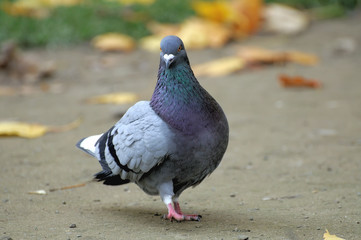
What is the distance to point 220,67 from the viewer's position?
8117 millimetres

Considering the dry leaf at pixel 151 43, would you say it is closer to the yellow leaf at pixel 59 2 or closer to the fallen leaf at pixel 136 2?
the fallen leaf at pixel 136 2

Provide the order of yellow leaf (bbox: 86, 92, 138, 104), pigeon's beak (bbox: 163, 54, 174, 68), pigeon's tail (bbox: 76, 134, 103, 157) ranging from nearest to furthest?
pigeon's beak (bbox: 163, 54, 174, 68) → pigeon's tail (bbox: 76, 134, 103, 157) → yellow leaf (bbox: 86, 92, 138, 104)

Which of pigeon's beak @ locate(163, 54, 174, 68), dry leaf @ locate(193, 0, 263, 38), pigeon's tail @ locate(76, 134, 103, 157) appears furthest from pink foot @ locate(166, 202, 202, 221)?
dry leaf @ locate(193, 0, 263, 38)

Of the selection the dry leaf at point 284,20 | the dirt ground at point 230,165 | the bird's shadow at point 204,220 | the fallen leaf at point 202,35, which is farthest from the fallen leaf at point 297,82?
the bird's shadow at point 204,220

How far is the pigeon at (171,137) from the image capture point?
334cm

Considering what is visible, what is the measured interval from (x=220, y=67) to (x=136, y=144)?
4833 millimetres

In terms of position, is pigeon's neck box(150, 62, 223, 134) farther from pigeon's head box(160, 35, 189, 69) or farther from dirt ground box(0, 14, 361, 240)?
dirt ground box(0, 14, 361, 240)

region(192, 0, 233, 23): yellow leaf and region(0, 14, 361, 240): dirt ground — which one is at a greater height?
region(192, 0, 233, 23): yellow leaf

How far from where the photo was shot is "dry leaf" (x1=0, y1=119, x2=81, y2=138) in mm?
5688

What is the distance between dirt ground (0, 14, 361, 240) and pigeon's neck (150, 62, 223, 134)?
0.59m

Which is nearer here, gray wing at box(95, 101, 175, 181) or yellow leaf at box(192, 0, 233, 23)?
gray wing at box(95, 101, 175, 181)

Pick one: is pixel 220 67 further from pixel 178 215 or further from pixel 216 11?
pixel 178 215

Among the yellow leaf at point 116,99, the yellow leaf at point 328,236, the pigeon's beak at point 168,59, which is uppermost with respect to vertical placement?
the pigeon's beak at point 168,59

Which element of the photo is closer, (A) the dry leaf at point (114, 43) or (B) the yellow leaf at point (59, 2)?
(A) the dry leaf at point (114, 43)
